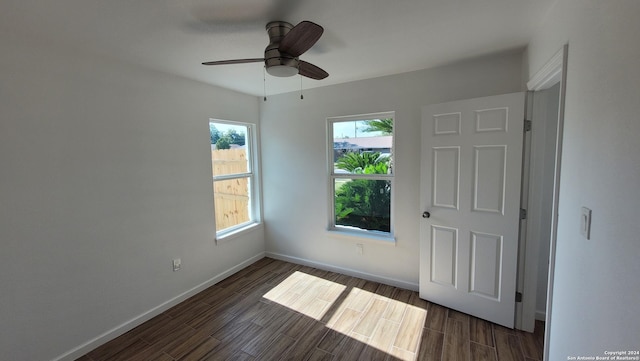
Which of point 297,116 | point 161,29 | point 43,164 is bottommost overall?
point 43,164

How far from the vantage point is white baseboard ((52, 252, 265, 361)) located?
6.52 ft

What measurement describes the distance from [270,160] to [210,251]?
55.2 inches

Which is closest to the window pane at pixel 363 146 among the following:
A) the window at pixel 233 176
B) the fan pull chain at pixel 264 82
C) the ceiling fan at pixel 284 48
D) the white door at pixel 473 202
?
the white door at pixel 473 202

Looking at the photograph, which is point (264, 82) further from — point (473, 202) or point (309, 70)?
point (473, 202)

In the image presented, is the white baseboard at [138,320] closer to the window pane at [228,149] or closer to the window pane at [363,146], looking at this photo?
the window pane at [228,149]

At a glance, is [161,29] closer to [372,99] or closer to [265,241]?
[372,99]

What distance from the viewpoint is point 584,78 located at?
3.78 ft

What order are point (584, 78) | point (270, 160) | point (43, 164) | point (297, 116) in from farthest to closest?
point (270, 160)
point (297, 116)
point (43, 164)
point (584, 78)

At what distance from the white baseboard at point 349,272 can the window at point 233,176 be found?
667mm

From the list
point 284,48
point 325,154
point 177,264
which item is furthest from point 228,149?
point 284,48

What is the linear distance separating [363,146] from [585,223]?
2173 millimetres

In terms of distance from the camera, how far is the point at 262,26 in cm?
167

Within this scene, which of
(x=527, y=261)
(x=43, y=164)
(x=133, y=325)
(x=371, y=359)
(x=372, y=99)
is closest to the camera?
(x=43, y=164)

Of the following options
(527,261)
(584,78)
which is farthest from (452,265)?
(584,78)
